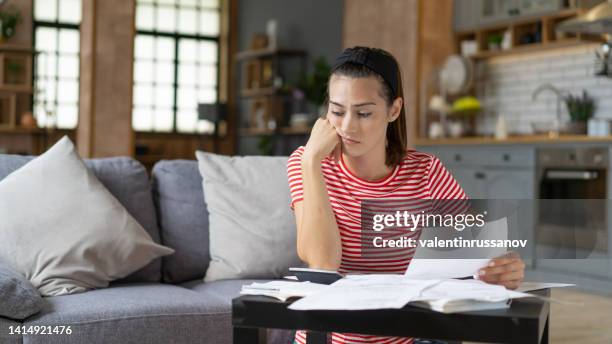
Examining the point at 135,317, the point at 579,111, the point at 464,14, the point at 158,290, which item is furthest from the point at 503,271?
the point at 464,14

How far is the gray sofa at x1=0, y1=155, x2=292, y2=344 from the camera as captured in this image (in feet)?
7.34

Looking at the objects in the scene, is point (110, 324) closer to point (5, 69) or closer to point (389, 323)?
point (389, 323)

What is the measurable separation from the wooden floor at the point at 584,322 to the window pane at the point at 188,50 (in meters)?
7.55

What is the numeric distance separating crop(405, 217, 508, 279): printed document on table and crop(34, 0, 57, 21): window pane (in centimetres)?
1029

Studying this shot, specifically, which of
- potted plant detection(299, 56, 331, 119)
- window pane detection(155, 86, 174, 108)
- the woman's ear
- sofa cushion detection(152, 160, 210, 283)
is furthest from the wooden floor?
window pane detection(155, 86, 174, 108)

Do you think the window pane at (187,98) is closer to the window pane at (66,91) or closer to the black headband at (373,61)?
the window pane at (66,91)

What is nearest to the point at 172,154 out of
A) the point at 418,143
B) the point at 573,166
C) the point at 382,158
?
the point at 418,143

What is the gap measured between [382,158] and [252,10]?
31.6 ft

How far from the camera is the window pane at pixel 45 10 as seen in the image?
414 inches

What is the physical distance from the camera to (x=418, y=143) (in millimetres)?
6957

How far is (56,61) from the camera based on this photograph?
1060 centimetres

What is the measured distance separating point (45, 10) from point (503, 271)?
10.4 metres

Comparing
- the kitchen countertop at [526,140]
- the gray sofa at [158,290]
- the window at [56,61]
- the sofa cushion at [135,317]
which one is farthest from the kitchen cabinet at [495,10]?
the window at [56,61]

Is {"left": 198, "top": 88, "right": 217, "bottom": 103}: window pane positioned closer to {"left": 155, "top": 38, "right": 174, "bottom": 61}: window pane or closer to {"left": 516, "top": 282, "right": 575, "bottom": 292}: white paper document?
{"left": 155, "top": 38, "right": 174, "bottom": 61}: window pane
